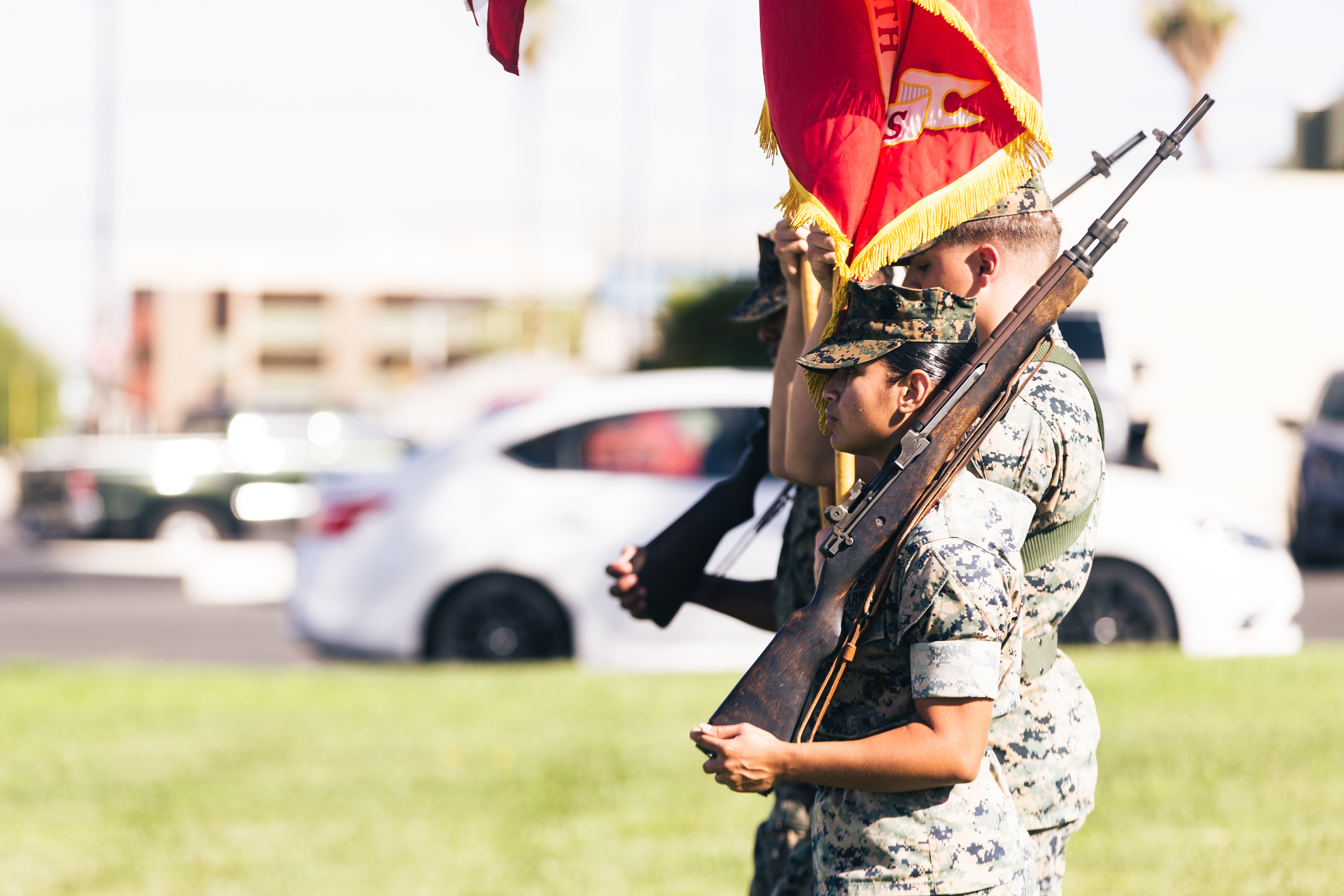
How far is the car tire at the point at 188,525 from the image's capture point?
59.0ft

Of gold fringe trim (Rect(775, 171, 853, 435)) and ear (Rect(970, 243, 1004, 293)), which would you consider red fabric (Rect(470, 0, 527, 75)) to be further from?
ear (Rect(970, 243, 1004, 293))

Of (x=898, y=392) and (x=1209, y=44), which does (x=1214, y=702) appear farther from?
(x=1209, y=44)

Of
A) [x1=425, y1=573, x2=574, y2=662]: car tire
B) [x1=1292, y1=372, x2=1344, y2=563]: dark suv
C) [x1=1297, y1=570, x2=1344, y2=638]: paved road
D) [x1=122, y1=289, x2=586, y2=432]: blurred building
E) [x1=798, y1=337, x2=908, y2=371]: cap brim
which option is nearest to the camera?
[x1=798, y1=337, x2=908, y2=371]: cap brim

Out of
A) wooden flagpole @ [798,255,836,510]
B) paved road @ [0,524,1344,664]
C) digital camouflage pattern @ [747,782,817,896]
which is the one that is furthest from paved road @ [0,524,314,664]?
wooden flagpole @ [798,255,836,510]

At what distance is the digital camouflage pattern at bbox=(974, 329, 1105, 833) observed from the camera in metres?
2.06

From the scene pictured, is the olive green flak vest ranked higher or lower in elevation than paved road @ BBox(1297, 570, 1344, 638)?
higher

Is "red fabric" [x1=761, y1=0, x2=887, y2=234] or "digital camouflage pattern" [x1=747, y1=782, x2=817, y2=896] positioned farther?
"digital camouflage pattern" [x1=747, y1=782, x2=817, y2=896]

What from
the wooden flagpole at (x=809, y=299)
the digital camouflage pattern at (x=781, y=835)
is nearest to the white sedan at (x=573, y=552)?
the digital camouflage pattern at (x=781, y=835)

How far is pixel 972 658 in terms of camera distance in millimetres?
1849

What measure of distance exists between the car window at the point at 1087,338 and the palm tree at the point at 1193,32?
Answer: 1750 centimetres

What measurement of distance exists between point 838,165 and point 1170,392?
48.6 feet

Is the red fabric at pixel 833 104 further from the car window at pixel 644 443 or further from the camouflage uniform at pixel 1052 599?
the car window at pixel 644 443

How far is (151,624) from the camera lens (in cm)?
1221

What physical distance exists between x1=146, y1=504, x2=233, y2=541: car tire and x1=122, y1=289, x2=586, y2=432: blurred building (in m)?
40.4
